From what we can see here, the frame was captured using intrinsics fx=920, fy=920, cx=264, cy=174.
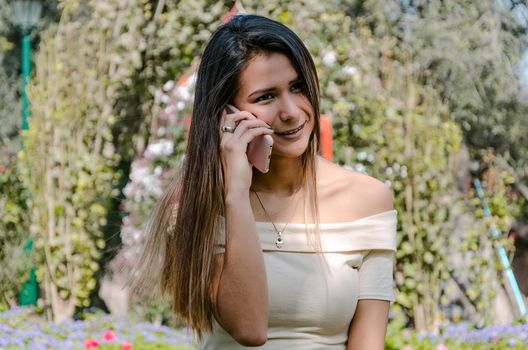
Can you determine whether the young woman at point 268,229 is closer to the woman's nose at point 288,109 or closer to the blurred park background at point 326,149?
the woman's nose at point 288,109

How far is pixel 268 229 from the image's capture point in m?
1.96

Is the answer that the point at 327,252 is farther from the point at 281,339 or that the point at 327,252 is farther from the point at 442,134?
the point at 442,134

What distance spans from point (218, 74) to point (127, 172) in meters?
6.30

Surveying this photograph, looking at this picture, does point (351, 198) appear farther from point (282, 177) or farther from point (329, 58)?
point (329, 58)

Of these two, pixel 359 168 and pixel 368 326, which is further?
pixel 359 168

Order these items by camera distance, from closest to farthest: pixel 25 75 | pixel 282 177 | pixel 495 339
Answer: pixel 282 177
pixel 495 339
pixel 25 75

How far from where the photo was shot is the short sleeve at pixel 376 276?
6.24ft

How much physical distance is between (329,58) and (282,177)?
4098 mm

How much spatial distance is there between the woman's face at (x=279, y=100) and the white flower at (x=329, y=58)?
4.19m

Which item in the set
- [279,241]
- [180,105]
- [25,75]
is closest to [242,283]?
[279,241]

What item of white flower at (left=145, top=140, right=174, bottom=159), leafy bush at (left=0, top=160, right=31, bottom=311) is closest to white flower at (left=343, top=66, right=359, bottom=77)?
white flower at (left=145, top=140, right=174, bottom=159)

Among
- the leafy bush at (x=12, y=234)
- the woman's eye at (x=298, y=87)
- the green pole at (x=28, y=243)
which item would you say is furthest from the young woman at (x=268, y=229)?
the leafy bush at (x=12, y=234)

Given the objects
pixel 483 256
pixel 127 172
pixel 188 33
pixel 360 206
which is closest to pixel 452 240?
pixel 483 256

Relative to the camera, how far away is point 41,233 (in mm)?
7105
